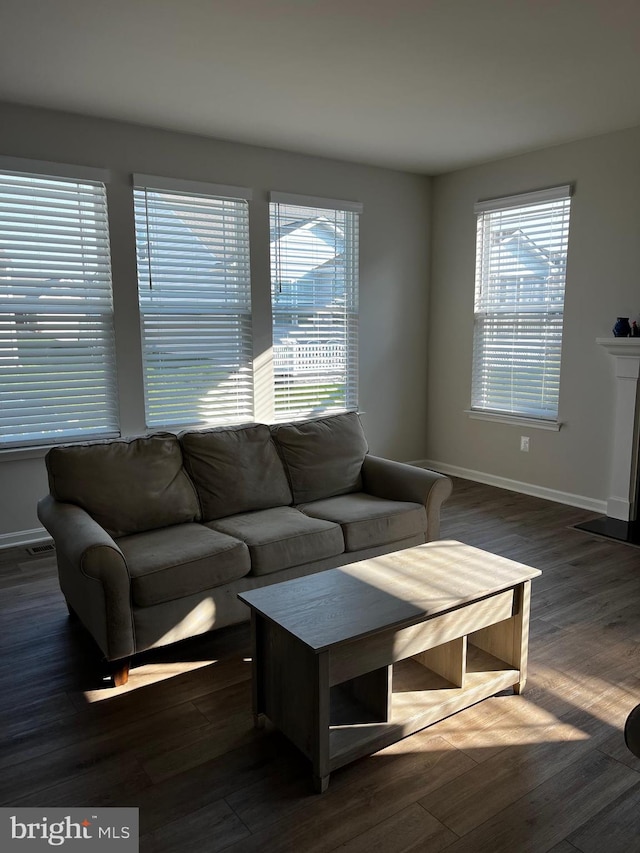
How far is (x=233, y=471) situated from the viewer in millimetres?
3428

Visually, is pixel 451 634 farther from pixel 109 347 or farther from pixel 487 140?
pixel 487 140

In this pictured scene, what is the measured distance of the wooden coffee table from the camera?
2.03m

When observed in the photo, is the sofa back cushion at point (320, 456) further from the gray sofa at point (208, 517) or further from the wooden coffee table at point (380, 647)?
the wooden coffee table at point (380, 647)

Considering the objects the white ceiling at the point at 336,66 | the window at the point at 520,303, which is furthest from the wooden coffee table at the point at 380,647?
the window at the point at 520,303

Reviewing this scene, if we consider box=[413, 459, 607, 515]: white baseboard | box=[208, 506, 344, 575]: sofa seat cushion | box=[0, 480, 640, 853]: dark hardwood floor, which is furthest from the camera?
box=[413, 459, 607, 515]: white baseboard

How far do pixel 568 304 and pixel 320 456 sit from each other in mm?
2508

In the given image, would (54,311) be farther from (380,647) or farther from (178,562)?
(380,647)

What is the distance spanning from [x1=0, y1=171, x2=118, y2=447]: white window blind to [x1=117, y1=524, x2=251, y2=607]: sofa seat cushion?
163 cm

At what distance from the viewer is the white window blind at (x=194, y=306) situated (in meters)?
4.57

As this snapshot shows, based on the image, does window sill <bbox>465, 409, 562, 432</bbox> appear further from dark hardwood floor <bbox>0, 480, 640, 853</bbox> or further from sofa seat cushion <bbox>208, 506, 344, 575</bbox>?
sofa seat cushion <bbox>208, 506, 344, 575</bbox>

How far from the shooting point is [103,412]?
4477 mm

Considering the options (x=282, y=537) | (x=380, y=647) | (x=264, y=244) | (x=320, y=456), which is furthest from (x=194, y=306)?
(x=380, y=647)

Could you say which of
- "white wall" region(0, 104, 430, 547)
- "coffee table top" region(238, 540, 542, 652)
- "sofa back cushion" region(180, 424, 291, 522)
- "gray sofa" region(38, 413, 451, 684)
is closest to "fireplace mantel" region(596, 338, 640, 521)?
"gray sofa" region(38, 413, 451, 684)

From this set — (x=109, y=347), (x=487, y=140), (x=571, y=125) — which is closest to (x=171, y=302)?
(x=109, y=347)
